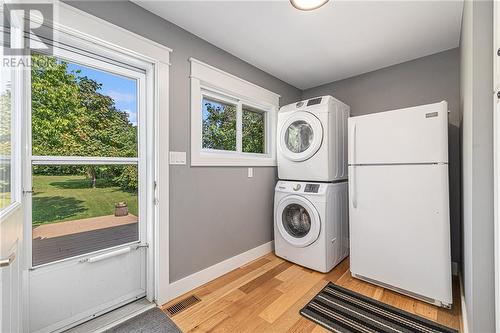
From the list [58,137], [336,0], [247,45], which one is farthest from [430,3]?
[58,137]

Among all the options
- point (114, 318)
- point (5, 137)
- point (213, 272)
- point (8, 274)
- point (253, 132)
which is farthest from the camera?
point (253, 132)

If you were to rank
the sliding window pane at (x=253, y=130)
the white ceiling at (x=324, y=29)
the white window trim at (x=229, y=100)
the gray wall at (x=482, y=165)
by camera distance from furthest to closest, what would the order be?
1. the sliding window pane at (x=253, y=130)
2. the white window trim at (x=229, y=100)
3. the white ceiling at (x=324, y=29)
4. the gray wall at (x=482, y=165)

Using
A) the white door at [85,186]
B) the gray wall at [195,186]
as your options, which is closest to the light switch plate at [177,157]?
the gray wall at [195,186]

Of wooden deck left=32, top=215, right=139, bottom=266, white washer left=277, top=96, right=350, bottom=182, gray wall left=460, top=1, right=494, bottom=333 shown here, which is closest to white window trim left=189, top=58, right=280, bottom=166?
white washer left=277, top=96, right=350, bottom=182

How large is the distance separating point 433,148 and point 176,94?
2.12 metres

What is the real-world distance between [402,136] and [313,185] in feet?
3.00

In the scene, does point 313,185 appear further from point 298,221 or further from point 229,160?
point 229,160

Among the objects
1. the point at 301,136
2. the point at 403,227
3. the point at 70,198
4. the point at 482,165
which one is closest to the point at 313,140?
the point at 301,136

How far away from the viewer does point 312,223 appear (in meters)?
2.27

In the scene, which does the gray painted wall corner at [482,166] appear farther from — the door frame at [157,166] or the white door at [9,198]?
the white door at [9,198]

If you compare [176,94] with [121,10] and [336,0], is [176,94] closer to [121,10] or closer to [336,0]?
[121,10]

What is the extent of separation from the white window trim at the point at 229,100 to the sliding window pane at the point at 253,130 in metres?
0.06

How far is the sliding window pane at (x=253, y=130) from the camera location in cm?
272

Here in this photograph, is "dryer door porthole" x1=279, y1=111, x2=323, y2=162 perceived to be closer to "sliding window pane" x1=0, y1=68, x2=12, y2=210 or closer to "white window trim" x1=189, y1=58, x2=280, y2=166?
"white window trim" x1=189, y1=58, x2=280, y2=166
